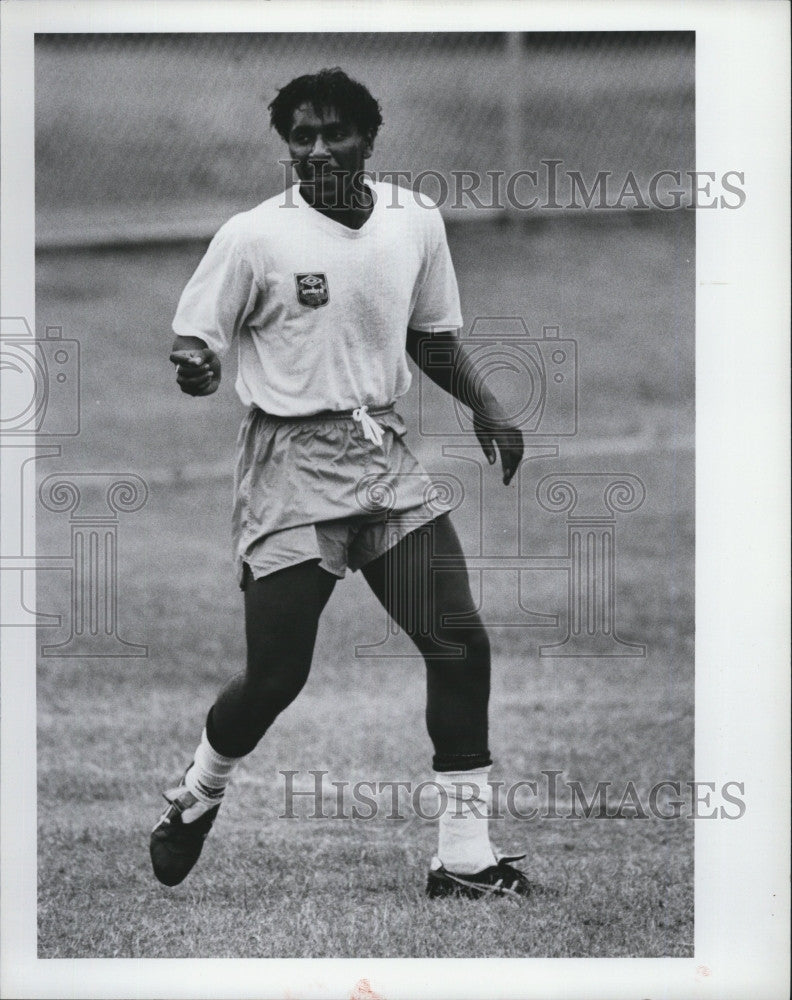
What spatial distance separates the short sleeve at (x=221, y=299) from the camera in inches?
191

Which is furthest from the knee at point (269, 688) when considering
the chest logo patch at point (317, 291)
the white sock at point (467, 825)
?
the chest logo patch at point (317, 291)

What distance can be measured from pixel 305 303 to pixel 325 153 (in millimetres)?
346

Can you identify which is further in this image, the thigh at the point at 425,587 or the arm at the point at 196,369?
the thigh at the point at 425,587

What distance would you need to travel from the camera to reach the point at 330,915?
5.02 m

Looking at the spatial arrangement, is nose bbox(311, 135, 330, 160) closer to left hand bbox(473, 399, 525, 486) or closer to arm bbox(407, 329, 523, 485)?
arm bbox(407, 329, 523, 485)

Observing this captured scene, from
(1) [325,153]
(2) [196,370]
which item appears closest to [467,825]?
(2) [196,370]

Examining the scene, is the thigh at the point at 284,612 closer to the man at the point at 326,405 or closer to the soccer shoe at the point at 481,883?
the man at the point at 326,405

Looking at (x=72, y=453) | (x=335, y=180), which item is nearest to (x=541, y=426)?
(x=335, y=180)

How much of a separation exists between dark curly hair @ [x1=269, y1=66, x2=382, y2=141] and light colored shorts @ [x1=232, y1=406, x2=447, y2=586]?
66 centimetres

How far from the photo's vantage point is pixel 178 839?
5.10 metres

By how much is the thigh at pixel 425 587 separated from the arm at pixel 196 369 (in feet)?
1.84

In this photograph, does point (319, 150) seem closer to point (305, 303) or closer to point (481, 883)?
point (305, 303)

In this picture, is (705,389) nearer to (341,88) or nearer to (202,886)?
(341,88)

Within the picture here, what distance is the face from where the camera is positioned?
487cm
